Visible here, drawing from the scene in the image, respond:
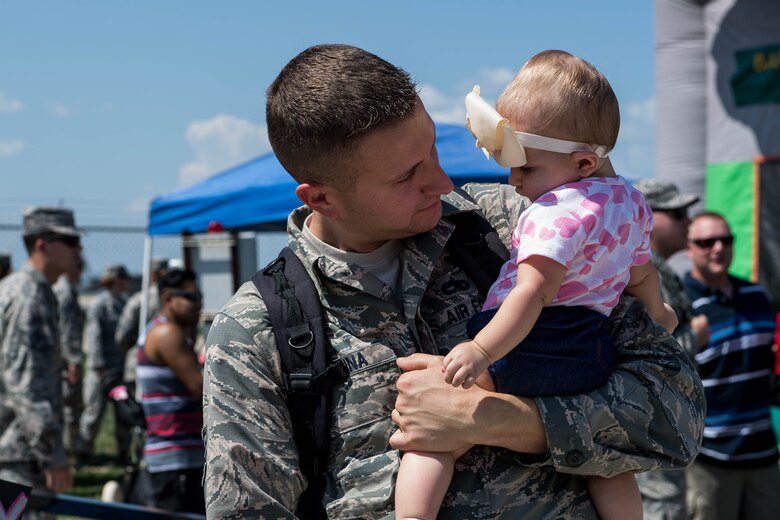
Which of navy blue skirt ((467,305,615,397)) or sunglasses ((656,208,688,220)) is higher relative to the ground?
navy blue skirt ((467,305,615,397))

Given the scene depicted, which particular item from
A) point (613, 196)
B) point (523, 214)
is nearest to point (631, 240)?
point (613, 196)

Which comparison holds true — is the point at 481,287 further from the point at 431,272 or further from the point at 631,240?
the point at 631,240

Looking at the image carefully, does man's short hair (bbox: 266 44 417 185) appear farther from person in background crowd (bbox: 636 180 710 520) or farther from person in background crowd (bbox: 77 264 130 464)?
person in background crowd (bbox: 77 264 130 464)

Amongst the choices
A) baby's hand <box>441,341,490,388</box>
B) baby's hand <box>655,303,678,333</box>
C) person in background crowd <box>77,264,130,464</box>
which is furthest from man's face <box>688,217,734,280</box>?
person in background crowd <box>77,264,130,464</box>

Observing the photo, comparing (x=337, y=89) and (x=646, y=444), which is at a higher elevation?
(x=337, y=89)

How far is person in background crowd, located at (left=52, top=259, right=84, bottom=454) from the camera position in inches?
427

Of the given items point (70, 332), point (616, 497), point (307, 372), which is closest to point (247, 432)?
point (307, 372)

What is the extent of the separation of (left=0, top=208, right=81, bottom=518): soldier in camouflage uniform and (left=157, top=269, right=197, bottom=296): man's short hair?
76 centimetres

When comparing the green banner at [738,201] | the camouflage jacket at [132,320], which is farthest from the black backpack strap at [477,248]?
the camouflage jacket at [132,320]

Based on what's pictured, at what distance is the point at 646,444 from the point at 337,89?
0.93 metres

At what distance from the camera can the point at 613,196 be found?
1.93 metres

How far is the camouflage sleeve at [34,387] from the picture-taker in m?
5.41

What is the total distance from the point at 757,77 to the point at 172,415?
4.70 meters

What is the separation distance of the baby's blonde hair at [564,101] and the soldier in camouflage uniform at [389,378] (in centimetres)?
20
